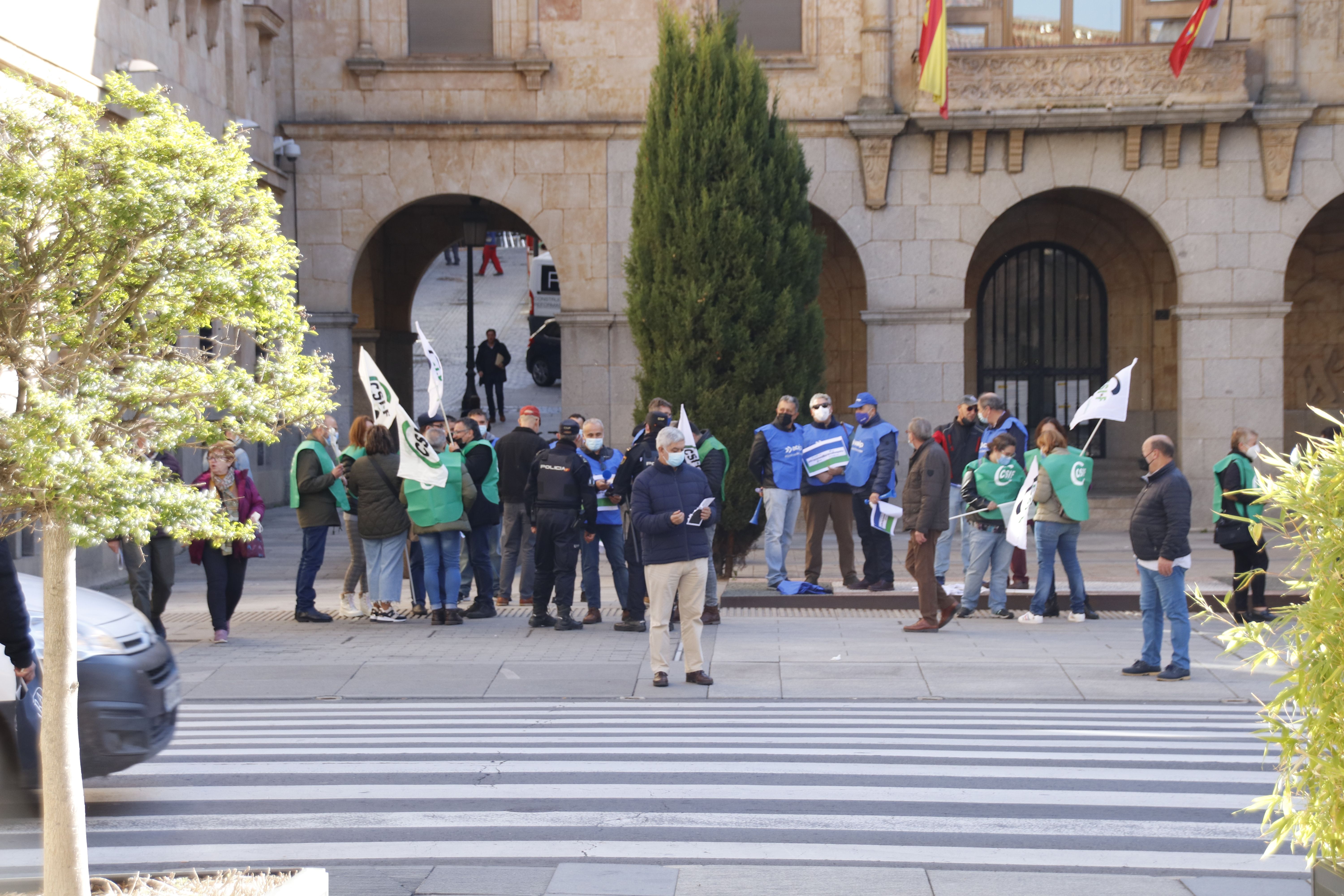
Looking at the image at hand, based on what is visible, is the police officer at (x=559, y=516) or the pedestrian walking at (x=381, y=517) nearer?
the police officer at (x=559, y=516)

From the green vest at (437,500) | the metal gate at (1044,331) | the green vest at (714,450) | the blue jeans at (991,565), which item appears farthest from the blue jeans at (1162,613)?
the metal gate at (1044,331)

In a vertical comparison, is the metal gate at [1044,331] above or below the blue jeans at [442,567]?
above

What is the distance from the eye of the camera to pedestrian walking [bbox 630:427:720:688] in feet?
31.4

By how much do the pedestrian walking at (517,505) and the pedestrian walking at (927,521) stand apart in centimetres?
346

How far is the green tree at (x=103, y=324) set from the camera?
4098 millimetres

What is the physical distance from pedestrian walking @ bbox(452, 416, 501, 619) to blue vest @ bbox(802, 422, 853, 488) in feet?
10.4

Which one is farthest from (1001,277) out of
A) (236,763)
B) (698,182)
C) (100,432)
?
(100,432)

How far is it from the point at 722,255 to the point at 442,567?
16.5 ft

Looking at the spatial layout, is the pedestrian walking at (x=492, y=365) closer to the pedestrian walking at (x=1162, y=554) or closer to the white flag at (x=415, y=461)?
the white flag at (x=415, y=461)

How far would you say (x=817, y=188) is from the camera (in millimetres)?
19438

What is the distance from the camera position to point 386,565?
1227 centimetres

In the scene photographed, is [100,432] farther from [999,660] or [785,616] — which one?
[785,616]

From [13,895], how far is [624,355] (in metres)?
15.3

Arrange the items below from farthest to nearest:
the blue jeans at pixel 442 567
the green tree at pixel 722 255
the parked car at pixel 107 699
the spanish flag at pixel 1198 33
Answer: the spanish flag at pixel 1198 33, the green tree at pixel 722 255, the blue jeans at pixel 442 567, the parked car at pixel 107 699
